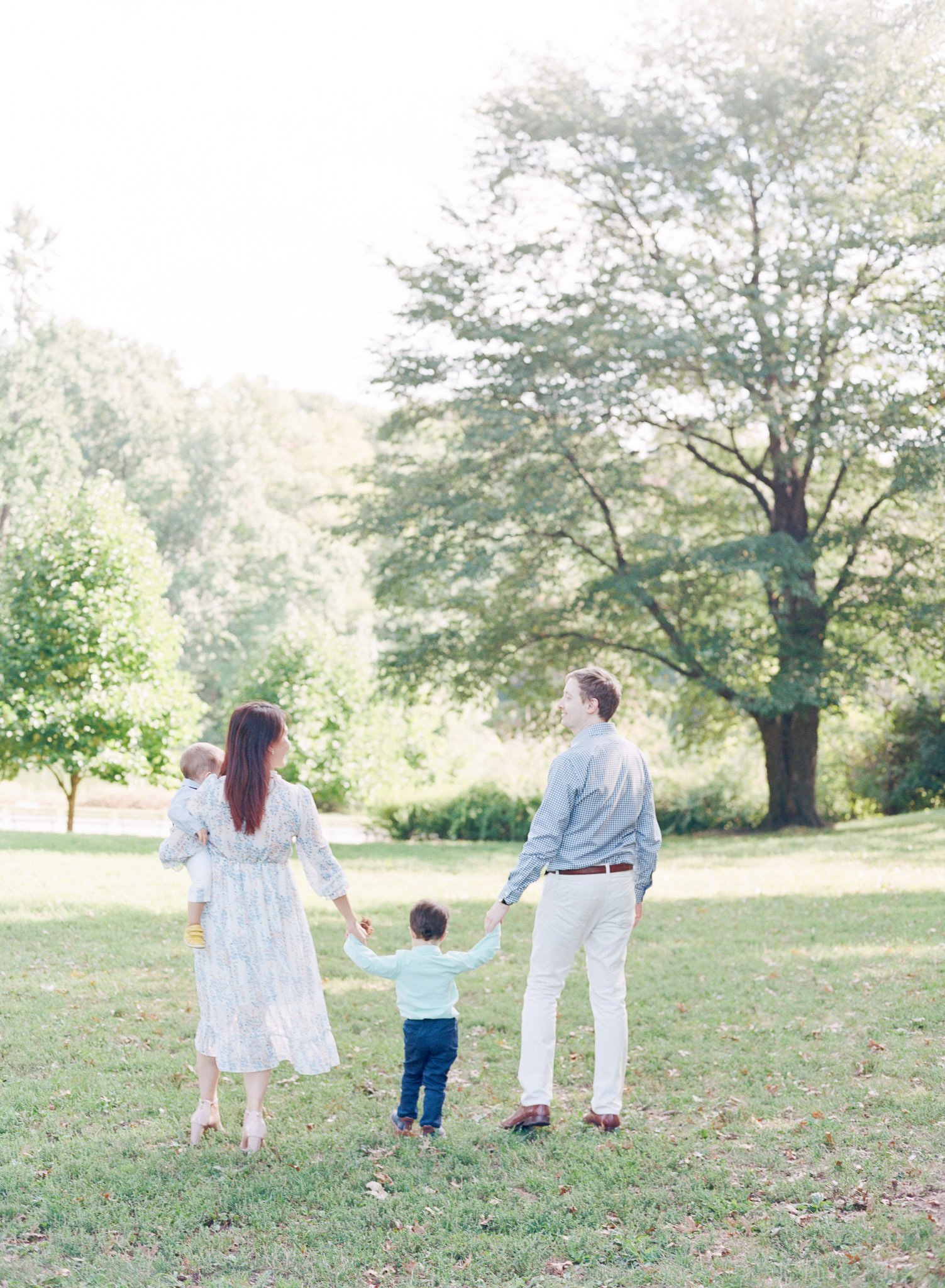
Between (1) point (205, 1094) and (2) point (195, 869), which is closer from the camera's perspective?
(2) point (195, 869)

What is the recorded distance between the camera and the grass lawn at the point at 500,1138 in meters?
3.93

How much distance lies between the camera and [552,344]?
1769cm

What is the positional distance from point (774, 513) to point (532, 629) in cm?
472

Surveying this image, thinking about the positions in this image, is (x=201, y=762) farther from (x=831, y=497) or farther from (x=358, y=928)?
(x=831, y=497)

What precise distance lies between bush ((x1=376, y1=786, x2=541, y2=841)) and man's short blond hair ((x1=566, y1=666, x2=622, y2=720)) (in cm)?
1606

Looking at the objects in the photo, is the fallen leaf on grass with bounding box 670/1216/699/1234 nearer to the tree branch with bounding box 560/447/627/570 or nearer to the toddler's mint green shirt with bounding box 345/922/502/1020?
the toddler's mint green shirt with bounding box 345/922/502/1020

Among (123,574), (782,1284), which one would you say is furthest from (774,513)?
(782,1284)

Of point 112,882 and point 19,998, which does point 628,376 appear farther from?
point 19,998

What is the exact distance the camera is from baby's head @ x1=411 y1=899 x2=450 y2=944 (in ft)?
16.0

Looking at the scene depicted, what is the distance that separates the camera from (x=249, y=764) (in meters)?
4.72

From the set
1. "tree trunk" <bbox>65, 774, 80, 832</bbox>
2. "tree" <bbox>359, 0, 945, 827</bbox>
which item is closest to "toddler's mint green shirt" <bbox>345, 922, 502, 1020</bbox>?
"tree" <bbox>359, 0, 945, 827</bbox>

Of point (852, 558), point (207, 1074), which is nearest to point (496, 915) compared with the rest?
point (207, 1074)

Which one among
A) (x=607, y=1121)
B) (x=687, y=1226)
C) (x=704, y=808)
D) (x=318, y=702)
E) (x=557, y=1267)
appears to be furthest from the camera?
(x=318, y=702)

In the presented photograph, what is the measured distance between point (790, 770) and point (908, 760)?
3.54m
